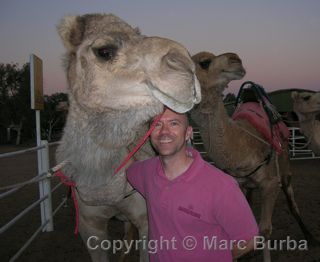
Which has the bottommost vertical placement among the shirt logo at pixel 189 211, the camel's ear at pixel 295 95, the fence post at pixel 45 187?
the fence post at pixel 45 187

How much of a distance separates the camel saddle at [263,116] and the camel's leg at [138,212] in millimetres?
2282

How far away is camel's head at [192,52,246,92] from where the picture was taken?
384 cm

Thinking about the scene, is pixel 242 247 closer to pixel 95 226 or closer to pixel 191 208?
pixel 191 208

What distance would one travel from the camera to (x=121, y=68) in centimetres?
183

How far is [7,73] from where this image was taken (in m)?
49.0

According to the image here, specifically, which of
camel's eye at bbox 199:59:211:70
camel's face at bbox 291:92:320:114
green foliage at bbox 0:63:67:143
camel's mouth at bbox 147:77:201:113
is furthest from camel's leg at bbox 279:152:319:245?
green foliage at bbox 0:63:67:143

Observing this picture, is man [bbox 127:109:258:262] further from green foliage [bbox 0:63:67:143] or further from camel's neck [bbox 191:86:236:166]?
green foliage [bbox 0:63:67:143]

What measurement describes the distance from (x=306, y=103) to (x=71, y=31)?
4.35 metres

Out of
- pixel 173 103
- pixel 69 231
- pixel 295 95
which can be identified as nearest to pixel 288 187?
pixel 295 95

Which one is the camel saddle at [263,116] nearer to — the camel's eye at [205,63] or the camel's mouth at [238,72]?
the camel's mouth at [238,72]

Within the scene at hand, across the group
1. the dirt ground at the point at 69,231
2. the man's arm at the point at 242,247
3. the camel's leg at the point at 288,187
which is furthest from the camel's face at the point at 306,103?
the man's arm at the point at 242,247

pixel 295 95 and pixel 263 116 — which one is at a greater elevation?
pixel 295 95

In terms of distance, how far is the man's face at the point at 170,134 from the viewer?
1837 millimetres

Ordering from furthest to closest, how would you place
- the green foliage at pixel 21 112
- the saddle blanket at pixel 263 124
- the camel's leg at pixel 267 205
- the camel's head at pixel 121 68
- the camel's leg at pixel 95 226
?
the green foliage at pixel 21 112 → the saddle blanket at pixel 263 124 → the camel's leg at pixel 267 205 → the camel's leg at pixel 95 226 → the camel's head at pixel 121 68
